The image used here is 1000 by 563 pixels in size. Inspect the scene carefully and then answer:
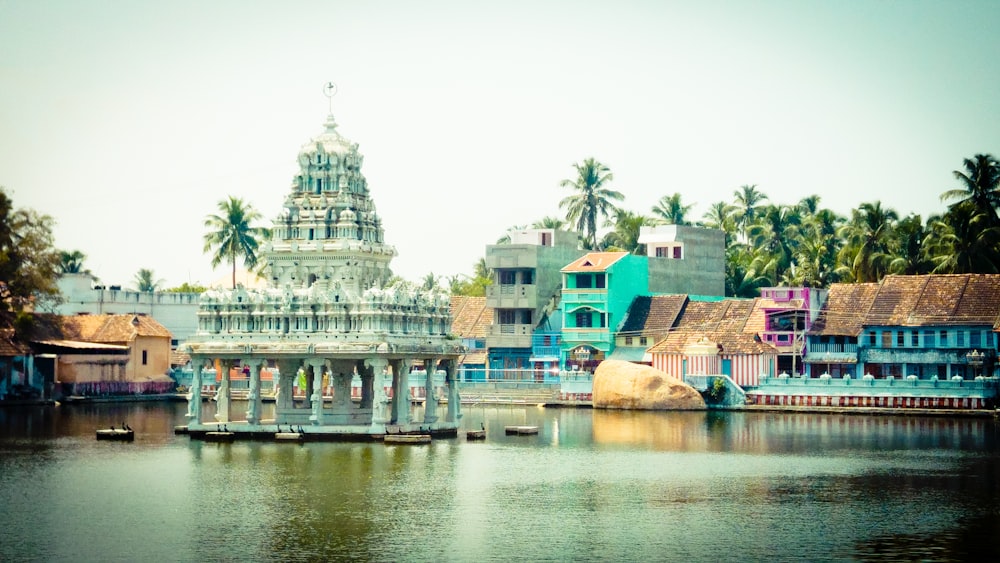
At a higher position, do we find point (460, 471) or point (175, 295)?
point (175, 295)

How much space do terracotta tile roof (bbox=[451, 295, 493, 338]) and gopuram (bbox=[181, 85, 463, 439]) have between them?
120 ft

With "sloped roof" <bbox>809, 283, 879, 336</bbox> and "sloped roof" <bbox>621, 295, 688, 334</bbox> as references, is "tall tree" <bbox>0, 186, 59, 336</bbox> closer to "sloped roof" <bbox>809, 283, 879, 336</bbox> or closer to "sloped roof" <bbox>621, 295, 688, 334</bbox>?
"sloped roof" <bbox>621, 295, 688, 334</bbox>

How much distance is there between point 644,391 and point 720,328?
9.65 metres

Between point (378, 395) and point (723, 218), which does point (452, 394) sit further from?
point (723, 218)

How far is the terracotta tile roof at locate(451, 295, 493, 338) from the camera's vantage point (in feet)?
379

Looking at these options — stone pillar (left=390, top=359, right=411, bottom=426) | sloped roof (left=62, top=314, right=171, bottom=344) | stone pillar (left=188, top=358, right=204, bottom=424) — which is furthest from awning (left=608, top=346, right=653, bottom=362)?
stone pillar (left=188, top=358, right=204, bottom=424)

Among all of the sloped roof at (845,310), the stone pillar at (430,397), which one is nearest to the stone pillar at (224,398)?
the stone pillar at (430,397)

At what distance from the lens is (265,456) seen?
67000mm

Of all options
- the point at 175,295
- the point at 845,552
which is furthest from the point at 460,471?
the point at 175,295

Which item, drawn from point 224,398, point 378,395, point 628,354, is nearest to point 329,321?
point 378,395

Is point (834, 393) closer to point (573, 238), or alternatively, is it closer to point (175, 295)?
point (573, 238)

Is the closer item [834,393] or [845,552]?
[845,552]

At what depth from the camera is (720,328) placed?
337ft

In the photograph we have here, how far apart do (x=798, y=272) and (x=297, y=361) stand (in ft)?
160
